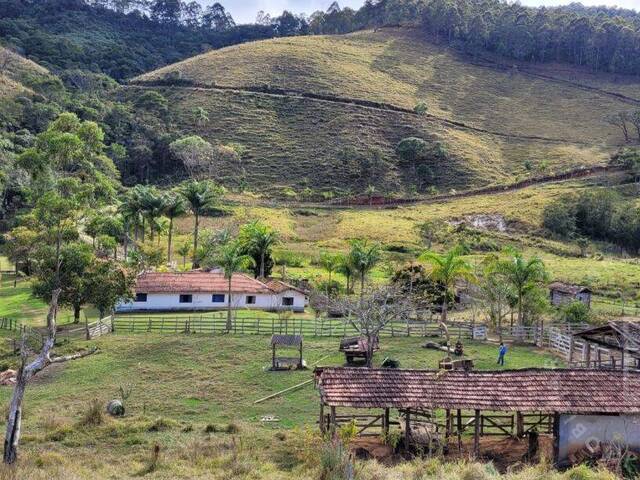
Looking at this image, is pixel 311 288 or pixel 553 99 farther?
pixel 553 99

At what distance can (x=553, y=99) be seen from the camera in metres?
131

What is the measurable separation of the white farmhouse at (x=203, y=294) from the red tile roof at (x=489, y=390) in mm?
22996

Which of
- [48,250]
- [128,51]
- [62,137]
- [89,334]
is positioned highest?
[128,51]

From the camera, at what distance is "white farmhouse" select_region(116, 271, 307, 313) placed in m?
41.2

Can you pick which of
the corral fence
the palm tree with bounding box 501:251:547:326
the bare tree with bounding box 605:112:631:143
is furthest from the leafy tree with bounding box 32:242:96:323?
the bare tree with bounding box 605:112:631:143

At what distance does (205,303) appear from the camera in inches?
1663

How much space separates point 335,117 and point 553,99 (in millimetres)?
48047

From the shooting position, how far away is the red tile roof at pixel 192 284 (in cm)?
4153

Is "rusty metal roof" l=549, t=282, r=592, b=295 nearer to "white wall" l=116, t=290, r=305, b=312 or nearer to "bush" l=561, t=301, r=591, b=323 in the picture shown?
"bush" l=561, t=301, r=591, b=323

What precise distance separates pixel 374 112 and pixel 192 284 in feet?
259

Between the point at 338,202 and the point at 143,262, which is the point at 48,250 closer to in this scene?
the point at 143,262

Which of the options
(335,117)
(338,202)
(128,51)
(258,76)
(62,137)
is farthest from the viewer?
(128,51)

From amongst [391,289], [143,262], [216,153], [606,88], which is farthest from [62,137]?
[606,88]

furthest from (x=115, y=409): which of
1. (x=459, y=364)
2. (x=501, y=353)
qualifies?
(x=501, y=353)
